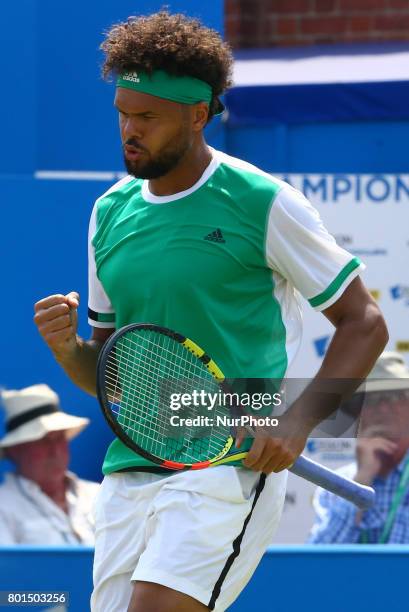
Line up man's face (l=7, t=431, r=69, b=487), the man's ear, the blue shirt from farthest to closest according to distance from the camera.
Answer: man's face (l=7, t=431, r=69, b=487) < the blue shirt < the man's ear

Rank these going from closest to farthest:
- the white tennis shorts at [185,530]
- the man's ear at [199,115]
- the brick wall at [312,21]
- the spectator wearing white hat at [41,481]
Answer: the white tennis shorts at [185,530] < the man's ear at [199,115] < the spectator wearing white hat at [41,481] < the brick wall at [312,21]

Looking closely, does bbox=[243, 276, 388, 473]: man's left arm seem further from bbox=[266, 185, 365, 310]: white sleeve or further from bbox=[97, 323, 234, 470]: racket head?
bbox=[97, 323, 234, 470]: racket head

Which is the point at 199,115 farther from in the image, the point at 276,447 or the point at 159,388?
the point at 276,447

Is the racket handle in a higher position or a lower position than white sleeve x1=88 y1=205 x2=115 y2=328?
lower

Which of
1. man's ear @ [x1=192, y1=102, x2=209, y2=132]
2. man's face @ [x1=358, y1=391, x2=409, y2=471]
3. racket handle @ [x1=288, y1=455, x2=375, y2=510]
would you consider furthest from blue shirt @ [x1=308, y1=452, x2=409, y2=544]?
man's ear @ [x1=192, y1=102, x2=209, y2=132]

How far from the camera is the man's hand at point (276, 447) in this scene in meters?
3.06

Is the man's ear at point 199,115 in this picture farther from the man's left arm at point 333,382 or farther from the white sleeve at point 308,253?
the man's left arm at point 333,382

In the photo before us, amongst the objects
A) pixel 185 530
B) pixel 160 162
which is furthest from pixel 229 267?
pixel 185 530

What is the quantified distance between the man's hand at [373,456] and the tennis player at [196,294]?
212cm

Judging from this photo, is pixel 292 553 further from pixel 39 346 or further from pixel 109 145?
pixel 109 145

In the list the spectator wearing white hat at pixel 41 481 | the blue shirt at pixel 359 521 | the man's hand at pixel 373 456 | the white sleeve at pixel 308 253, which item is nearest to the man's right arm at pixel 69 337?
the white sleeve at pixel 308 253

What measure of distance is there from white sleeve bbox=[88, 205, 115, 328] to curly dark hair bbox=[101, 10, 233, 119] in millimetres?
426

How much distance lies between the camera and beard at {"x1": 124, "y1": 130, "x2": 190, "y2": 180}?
3.32 metres

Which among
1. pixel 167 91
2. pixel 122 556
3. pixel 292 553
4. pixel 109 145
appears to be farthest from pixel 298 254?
pixel 109 145
